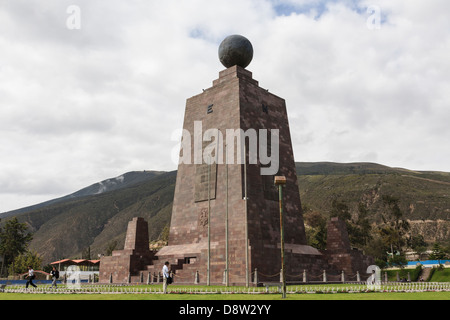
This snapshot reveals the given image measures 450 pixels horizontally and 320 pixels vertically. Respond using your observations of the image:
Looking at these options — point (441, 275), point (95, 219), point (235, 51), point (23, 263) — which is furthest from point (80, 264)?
point (95, 219)

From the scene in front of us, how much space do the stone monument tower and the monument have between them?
0.24 ft

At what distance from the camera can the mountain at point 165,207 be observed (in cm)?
10449

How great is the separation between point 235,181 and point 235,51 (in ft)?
35.5

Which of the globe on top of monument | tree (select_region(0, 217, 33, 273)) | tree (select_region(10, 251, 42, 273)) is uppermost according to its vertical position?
the globe on top of monument

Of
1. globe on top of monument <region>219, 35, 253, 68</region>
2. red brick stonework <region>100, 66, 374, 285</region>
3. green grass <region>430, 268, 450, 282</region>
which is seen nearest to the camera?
red brick stonework <region>100, 66, 374, 285</region>

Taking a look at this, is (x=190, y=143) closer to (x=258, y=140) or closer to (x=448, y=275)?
(x=258, y=140)

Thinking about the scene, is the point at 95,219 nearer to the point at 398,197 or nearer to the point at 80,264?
the point at 398,197

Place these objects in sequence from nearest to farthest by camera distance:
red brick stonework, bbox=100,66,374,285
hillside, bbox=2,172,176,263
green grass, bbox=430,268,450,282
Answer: red brick stonework, bbox=100,66,374,285 < green grass, bbox=430,268,450,282 < hillside, bbox=2,172,176,263

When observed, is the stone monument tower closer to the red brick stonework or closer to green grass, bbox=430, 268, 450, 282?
the red brick stonework

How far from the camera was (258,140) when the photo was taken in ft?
102

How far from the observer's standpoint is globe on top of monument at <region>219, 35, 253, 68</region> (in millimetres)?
32312

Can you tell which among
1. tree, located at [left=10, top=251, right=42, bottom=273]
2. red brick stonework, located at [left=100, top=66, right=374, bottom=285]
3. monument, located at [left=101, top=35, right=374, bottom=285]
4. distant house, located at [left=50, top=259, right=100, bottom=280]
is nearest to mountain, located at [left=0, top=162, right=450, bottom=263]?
tree, located at [left=10, top=251, right=42, bottom=273]

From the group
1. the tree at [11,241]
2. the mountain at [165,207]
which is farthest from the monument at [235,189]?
the mountain at [165,207]
